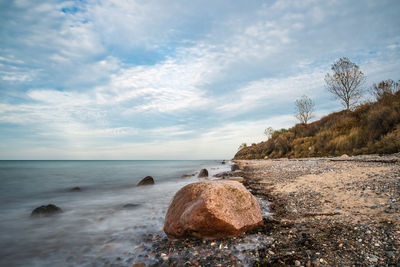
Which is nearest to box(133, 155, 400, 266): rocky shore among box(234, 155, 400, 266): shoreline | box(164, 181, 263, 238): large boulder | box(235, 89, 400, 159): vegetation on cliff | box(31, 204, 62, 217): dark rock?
box(234, 155, 400, 266): shoreline

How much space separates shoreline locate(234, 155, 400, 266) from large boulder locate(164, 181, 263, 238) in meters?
0.41

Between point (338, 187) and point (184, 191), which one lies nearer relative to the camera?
point (184, 191)

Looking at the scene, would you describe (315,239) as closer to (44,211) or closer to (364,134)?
(44,211)

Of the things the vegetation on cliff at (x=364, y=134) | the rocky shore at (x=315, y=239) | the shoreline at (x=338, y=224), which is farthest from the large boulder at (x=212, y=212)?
the vegetation on cliff at (x=364, y=134)

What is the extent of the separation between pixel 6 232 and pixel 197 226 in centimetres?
525

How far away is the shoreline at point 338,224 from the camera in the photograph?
226 cm

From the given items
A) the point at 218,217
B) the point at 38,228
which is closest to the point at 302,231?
the point at 218,217

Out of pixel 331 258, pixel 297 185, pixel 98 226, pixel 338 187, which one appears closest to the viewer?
pixel 331 258

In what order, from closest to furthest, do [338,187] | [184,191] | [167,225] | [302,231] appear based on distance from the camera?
[302,231], [167,225], [184,191], [338,187]

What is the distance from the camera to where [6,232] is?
16.1 feet

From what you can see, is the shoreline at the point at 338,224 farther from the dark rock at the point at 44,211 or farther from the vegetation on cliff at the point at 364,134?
the vegetation on cliff at the point at 364,134

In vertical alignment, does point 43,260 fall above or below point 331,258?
below

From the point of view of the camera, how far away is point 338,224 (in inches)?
124

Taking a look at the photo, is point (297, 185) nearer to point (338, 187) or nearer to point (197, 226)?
point (338, 187)
